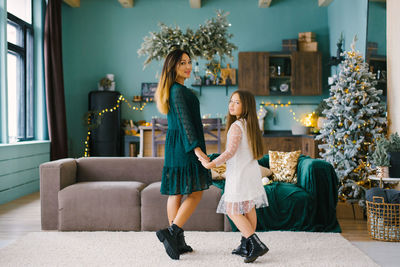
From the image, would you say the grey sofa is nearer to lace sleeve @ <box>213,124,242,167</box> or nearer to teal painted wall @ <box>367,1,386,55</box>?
lace sleeve @ <box>213,124,242,167</box>

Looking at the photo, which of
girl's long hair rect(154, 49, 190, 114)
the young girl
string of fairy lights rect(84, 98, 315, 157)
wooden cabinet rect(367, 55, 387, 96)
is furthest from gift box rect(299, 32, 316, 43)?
girl's long hair rect(154, 49, 190, 114)

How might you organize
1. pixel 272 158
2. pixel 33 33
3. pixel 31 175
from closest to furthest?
pixel 272 158, pixel 31 175, pixel 33 33

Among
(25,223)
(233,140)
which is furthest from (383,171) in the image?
(25,223)

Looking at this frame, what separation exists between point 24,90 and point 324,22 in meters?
5.67

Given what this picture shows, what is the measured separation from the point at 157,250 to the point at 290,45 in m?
5.29

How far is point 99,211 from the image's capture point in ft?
11.2

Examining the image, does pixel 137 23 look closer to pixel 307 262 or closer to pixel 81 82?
pixel 81 82

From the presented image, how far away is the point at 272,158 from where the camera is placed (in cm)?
396

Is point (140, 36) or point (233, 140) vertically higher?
point (140, 36)

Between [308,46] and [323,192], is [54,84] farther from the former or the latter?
[323,192]

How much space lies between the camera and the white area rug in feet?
8.46

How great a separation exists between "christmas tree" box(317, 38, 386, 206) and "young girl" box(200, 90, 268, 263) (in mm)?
1814

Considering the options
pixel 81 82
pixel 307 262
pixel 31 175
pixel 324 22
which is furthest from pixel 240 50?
pixel 307 262

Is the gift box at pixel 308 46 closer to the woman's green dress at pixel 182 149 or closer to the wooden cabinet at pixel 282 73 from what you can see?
the wooden cabinet at pixel 282 73
